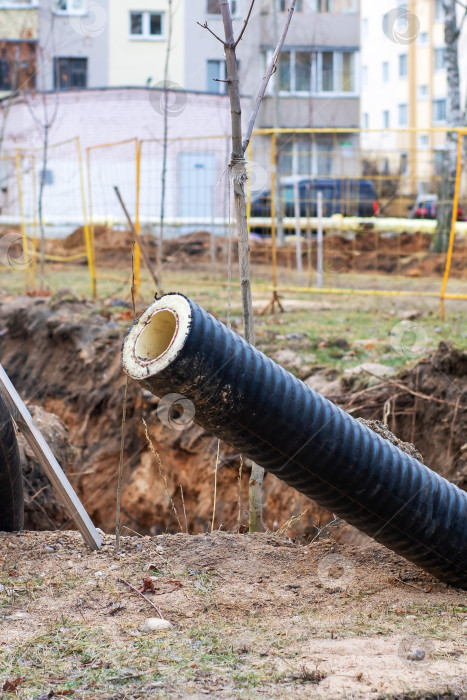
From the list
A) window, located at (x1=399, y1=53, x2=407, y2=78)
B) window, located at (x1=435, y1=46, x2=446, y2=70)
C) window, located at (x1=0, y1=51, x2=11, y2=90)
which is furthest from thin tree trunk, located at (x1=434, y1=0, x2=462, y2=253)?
window, located at (x1=399, y1=53, x2=407, y2=78)

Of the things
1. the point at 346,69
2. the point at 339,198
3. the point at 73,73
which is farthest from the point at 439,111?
the point at 339,198

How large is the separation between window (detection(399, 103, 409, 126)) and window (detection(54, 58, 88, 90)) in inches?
825

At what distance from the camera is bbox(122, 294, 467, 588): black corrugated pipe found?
309 cm

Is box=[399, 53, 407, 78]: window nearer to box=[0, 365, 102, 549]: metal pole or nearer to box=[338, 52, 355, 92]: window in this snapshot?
box=[338, 52, 355, 92]: window

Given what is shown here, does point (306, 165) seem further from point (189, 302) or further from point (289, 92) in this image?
point (189, 302)

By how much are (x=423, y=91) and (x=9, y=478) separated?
4513cm

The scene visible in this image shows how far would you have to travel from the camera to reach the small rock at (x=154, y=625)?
10.4 feet

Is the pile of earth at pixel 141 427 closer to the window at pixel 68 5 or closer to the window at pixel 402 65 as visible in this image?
the window at pixel 68 5

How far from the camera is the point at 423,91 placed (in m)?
45.2

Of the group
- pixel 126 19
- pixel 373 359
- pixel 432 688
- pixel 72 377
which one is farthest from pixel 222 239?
pixel 432 688

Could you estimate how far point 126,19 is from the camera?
30.6 m

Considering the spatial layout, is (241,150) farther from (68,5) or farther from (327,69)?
(327,69)

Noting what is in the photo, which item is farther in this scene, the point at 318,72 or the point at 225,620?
the point at 318,72

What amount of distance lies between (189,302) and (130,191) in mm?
19194
